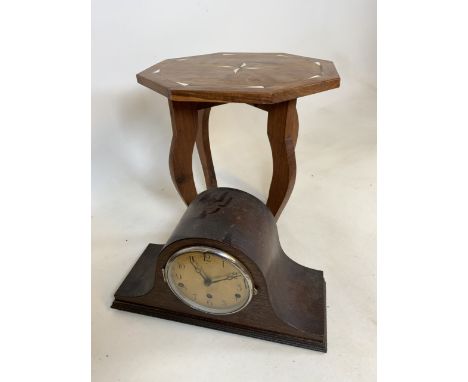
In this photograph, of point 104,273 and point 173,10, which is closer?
point 104,273

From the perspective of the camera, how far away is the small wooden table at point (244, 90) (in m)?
1.10

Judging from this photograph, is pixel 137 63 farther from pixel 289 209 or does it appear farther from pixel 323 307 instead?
pixel 323 307

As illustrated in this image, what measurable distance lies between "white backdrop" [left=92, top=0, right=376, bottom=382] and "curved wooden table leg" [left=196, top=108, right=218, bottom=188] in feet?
0.57

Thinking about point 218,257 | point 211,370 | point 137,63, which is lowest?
point 211,370

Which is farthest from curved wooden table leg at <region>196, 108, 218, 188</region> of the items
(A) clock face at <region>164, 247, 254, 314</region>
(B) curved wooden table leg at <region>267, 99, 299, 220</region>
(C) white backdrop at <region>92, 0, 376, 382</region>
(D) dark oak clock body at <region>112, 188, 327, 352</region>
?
(A) clock face at <region>164, 247, 254, 314</region>

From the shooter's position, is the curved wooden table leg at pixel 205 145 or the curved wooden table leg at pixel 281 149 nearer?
the curved wooden table leg at pixel 281 149

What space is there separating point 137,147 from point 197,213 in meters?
1.10

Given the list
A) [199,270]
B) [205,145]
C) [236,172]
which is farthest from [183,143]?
[236,172]

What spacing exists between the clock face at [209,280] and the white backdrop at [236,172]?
0.11m

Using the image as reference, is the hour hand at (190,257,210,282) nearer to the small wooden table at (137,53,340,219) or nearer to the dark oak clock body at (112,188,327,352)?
the dark oak clock body at (112,188,327,352)

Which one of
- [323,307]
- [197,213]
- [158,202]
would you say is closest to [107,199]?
[158,202]

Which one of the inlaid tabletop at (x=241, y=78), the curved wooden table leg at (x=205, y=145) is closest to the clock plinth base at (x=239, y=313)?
the inlaid tabletop at (x=241, y=78)

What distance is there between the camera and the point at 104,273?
1.39m

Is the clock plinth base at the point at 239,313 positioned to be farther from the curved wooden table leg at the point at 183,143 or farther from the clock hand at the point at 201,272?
the curved wooden table leg at the point at 183,143
